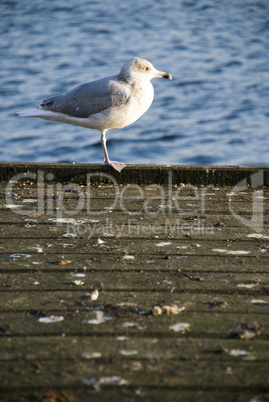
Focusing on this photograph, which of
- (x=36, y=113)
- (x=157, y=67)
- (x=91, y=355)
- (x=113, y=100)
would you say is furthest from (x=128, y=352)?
(x=157, y=67)

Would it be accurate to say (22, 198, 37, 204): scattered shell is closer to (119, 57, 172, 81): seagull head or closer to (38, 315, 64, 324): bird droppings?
(119, 57, 172, 81): seagull head

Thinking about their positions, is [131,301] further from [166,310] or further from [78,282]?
[78,282]

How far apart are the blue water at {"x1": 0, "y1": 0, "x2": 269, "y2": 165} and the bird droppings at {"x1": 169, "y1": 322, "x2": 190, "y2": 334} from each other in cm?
991

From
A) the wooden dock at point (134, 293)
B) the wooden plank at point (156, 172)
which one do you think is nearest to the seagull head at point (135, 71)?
the wooden plank at point (156, 172)

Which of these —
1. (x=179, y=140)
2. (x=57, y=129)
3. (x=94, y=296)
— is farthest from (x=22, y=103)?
(x=94, y=296)

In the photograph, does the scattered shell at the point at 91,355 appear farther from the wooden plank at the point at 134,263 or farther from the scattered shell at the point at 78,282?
the wooden plank at the point at 134,263

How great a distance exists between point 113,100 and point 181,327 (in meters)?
3.16

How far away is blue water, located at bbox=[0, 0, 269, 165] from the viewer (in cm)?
1327

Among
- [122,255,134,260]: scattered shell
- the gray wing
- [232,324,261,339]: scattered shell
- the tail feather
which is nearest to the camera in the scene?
[232,324,261,339]: scattered shell

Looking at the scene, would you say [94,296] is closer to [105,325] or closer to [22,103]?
[105,325]

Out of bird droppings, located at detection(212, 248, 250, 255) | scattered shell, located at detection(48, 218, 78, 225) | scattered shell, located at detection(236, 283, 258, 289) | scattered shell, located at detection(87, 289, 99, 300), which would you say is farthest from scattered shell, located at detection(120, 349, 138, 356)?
scattered shell, located at detection(48, 218, 78, 225)

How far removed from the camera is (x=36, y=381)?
1986 millimetres

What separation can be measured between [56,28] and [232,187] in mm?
19393

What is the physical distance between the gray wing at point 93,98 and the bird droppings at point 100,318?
119 inches
